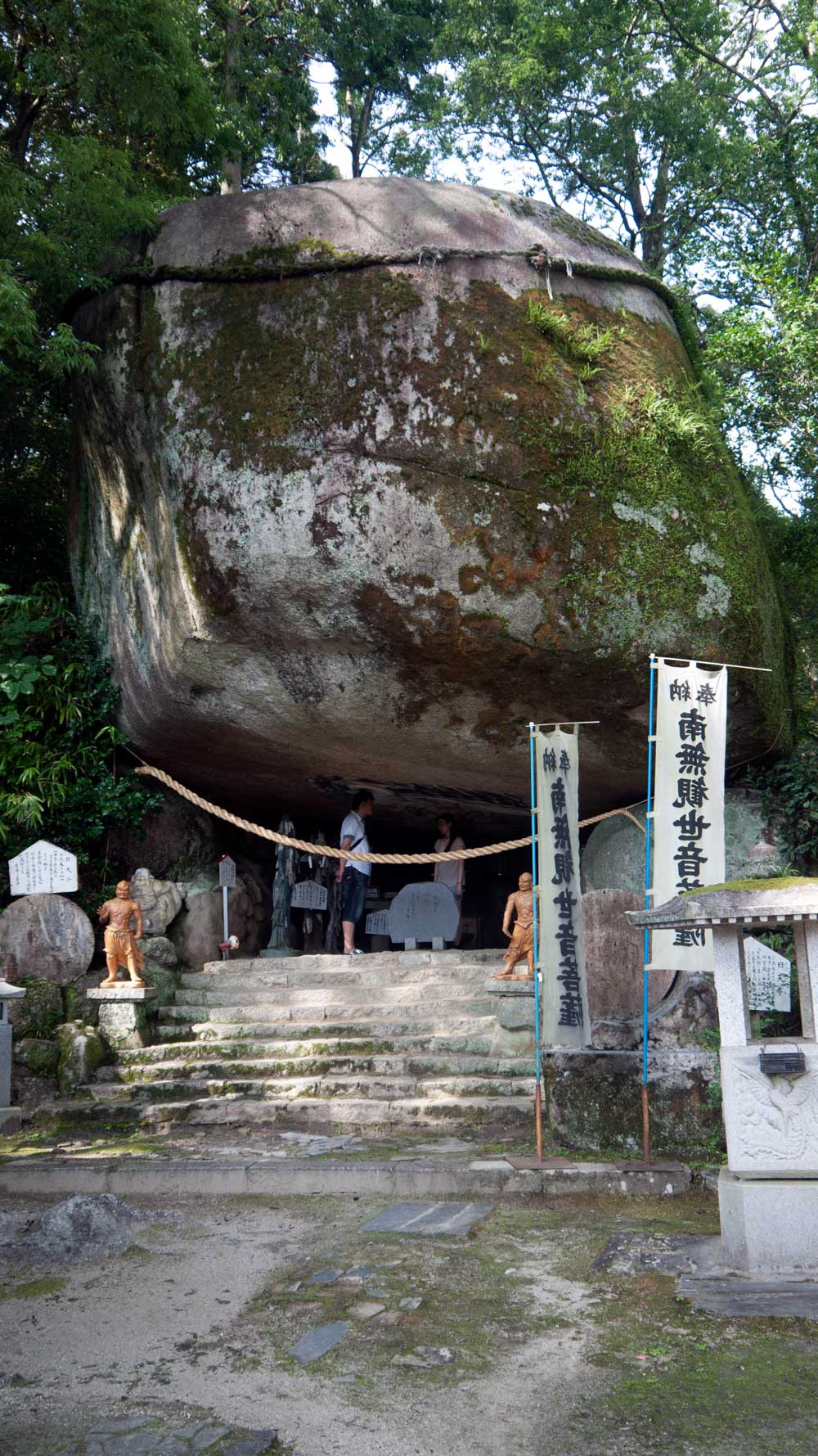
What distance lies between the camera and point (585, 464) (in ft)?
29.6

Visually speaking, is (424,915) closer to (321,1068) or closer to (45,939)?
(321,1068)

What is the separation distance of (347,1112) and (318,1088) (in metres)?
0.40

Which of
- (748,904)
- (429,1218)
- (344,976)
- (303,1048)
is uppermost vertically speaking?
(748,904)

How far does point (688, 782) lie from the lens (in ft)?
22.4

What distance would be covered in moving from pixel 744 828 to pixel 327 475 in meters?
4.85

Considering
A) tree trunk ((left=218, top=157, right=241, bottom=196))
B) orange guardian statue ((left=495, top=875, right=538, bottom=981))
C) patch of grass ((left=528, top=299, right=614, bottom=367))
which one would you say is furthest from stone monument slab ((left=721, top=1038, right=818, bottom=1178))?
tree trunk ((left=218, top=157, right=241, bottom=196))

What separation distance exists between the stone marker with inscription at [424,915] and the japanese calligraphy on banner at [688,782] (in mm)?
5173

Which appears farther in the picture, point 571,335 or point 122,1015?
point 571,335

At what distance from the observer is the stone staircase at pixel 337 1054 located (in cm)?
784

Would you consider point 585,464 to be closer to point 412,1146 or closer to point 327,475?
point 327,475

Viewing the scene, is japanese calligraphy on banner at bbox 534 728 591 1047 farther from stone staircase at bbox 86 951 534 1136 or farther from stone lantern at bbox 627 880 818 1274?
stone lantern at bbox 627 880 818 1274

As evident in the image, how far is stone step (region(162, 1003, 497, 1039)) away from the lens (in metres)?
8.79

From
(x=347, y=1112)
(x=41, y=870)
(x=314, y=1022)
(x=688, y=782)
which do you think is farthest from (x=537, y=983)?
(x=41, y=870)

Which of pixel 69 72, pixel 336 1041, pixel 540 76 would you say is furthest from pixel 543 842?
pixel 540 76
